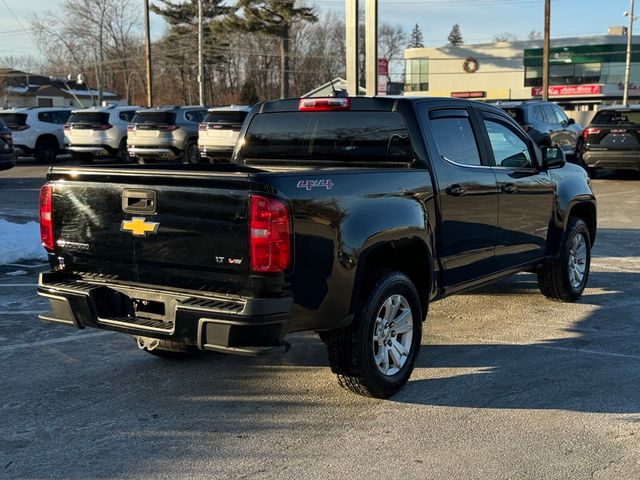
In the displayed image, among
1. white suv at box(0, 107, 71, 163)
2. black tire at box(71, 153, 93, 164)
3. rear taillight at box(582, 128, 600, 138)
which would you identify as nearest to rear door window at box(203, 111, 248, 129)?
black tire at box(71, 153, 93, 164)

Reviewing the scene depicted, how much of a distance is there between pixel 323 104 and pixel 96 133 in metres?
18.7

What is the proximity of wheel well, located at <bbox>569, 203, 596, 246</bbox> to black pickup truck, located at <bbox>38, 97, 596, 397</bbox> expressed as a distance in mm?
1413

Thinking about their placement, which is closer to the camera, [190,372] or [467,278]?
[190,372]

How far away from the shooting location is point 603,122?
724 inches

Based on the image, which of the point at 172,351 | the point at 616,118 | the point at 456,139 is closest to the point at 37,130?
the point at 616,118

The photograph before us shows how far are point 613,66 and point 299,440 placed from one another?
238ft

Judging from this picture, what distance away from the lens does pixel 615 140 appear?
18047 mm

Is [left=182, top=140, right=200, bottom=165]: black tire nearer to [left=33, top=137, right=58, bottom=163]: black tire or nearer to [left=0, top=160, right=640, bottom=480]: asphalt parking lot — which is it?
[left=33, top=137, right=58, bottom=163]: black tire

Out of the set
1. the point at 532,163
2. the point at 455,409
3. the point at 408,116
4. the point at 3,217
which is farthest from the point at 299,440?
the point at 3,217

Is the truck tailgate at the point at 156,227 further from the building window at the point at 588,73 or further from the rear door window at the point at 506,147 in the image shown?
the building window at the point at 588,73

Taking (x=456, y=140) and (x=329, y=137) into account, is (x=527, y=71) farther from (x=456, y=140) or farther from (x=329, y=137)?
(x=329, y=137)

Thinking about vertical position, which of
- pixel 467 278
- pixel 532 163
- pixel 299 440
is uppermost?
pixel 532 163

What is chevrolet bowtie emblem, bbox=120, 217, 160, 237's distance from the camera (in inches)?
167

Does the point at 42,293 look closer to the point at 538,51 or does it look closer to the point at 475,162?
the point at 475,162
